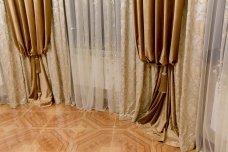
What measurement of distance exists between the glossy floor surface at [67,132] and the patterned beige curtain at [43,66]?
154 millimetres

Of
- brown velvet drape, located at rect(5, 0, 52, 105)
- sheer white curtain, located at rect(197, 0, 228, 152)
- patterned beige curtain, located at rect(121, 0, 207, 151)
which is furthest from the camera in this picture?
brown velvet drape, located at rect(5, 0, 52, 105)

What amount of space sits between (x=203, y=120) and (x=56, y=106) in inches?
61.3

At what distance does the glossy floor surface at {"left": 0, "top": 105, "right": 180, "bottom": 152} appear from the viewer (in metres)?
2.08

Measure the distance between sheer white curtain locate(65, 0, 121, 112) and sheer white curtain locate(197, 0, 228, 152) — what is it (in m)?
0.83

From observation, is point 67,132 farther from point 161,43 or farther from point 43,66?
point 161,43

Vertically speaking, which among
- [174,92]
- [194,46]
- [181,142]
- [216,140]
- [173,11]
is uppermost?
[173,11]

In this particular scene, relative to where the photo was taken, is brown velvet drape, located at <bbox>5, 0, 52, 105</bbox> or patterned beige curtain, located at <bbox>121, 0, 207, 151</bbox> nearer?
patterned beige curtain, located at <bbox>121, 0, 207, 151</bbox>

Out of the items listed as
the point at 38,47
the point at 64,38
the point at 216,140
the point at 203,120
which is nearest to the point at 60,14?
the point at 64,38

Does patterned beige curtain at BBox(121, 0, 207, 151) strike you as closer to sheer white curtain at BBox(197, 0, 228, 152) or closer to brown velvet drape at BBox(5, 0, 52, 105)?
sheer white curtain at BBox(197, 0, 228, 152)

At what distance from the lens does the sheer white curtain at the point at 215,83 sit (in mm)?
1549

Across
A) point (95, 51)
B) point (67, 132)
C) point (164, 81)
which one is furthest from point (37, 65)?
point (164, 81)

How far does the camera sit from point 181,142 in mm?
1997

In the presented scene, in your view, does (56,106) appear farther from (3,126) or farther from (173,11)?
(173,11)

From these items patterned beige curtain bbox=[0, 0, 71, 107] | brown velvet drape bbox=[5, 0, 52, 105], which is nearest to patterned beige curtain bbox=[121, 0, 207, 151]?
patterned beige curtain bbox=[0, 0, 71, 107]
